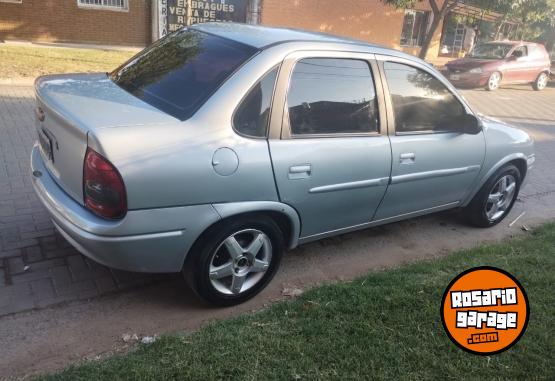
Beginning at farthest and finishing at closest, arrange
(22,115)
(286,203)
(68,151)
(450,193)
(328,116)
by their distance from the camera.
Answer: (22,115) → (450,193) → (328,116) → (286,203) → (68,151)

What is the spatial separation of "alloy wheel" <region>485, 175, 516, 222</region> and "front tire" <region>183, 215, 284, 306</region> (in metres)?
2.72

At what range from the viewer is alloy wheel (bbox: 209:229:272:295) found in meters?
3.14

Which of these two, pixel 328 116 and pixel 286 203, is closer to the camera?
pixel 286 203

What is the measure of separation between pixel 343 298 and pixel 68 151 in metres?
1.95

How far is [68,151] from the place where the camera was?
2.95 metres

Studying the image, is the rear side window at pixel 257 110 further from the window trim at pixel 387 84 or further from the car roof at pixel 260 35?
the window trim at pixel 387 84

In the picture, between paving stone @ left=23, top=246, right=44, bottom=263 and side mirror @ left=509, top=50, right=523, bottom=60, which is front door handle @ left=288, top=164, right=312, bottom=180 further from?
side mirror @ left=509, top=50, right=523, bottom=60

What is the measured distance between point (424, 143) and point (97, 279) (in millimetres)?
2704

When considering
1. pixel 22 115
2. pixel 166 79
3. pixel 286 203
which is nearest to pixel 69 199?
pixel 166 79

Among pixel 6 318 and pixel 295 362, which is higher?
pixel 295 362

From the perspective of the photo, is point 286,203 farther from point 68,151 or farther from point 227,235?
point 68,151

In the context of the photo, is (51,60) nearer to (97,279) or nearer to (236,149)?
(97,279)

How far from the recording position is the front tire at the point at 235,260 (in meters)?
3.04

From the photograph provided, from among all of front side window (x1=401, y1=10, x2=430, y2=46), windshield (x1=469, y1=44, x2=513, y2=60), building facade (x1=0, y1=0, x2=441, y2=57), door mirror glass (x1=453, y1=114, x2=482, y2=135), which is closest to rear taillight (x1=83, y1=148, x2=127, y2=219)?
door mirror glass (x1=453, y1=114, x2=482, y2=135)
